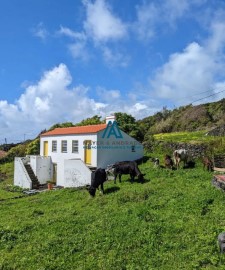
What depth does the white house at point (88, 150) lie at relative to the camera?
2791 cm

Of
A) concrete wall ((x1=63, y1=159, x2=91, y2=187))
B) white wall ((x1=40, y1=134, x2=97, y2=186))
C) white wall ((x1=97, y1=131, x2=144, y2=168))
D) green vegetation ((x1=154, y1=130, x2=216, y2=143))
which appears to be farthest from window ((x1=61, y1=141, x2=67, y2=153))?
green vegetation ((x1=154, y1=130, x2=216, y2=143))

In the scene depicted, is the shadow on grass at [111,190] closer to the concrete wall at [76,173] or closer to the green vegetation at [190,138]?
the concrete wall at [76,173]

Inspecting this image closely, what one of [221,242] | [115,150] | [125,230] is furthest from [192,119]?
[221,242]

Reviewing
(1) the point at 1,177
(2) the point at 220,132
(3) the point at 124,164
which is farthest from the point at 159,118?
(3) the point at 124,164

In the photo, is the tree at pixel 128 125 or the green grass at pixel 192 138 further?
the tree at pixel 128 125

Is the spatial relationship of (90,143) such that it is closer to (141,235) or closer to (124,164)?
(124,164)

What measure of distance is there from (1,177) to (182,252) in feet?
115

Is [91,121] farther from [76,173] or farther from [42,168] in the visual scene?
[76,173]

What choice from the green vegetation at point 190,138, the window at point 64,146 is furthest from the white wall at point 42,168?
the green vegetation at point 190,138

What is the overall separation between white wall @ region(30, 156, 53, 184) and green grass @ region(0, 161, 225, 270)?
1564cm

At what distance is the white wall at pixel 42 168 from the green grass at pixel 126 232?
15.6 meters

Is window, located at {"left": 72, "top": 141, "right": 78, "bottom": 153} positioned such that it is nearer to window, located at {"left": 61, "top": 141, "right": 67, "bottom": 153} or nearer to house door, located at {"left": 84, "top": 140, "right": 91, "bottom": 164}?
window, located at {"left": 61, "top": 141, "right": 67, "bottom": 153}

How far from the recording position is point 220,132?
33719 mm

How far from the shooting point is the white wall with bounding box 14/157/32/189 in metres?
31.8
